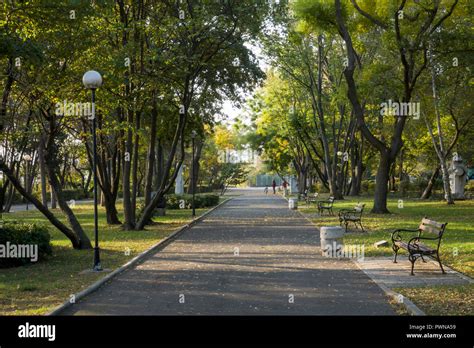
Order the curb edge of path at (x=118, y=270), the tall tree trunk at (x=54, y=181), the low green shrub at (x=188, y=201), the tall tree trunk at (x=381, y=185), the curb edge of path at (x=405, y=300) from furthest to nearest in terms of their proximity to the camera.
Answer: the low green shrub at (x=188, y=201), the tall tree trunk at (x=381, y=185), the tall tree trunk at (x=54, y=181), the curb edge of path at (x=118, y=270), the curb edge of path at (x=405, y=300)

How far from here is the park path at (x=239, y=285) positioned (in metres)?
8.07

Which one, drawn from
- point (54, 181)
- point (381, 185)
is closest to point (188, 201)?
point (381, 185)

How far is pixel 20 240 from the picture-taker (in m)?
12.5

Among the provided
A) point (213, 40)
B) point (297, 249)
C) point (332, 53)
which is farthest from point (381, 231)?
point (332, 53)

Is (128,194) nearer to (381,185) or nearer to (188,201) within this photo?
(381,185)

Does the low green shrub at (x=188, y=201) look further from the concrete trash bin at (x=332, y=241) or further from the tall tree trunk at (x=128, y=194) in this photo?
the concrete trash bin at (x=332, y=241)

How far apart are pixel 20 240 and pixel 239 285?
18.1ft

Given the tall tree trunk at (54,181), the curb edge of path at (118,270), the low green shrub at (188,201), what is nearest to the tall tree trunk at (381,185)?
the curb edge of path at (118,270)

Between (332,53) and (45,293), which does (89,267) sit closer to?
(45,293)

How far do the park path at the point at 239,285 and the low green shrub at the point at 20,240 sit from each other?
7.86ft

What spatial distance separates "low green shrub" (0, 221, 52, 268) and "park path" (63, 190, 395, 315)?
7.86 feet

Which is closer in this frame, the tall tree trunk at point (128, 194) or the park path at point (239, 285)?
the park path at point (239, 285)

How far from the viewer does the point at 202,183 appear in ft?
242

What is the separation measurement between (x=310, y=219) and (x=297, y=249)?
10.9 m
